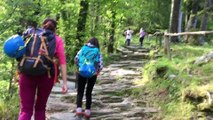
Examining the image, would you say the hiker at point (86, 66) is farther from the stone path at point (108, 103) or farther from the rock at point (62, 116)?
the stone path at point (108, 103)

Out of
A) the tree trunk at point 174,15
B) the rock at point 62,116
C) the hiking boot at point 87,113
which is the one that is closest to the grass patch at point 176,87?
the hiking boot at point 87,113

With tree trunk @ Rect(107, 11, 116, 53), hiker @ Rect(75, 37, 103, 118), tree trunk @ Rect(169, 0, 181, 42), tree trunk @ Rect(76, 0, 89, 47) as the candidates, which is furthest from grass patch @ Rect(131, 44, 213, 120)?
tree trunk @ Rect(107, 11, 116, 53)

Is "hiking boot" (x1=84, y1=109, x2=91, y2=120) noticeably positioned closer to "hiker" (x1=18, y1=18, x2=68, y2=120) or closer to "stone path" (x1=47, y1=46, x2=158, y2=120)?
"stone path" (x1=47, y1=46, x2=158, y2=120)

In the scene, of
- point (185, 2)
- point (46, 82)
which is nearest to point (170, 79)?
point (46, 82)

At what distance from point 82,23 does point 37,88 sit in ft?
26.9

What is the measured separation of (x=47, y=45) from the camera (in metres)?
5.14

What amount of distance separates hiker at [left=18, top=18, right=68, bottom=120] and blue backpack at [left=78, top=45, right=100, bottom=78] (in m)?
1.93

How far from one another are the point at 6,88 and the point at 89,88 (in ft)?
6.88

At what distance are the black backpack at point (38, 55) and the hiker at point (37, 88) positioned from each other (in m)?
0.08

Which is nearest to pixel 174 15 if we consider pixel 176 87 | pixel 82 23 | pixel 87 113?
pixel 82 23

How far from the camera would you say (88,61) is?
7371 mm

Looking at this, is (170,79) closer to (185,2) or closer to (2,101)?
(2,101)

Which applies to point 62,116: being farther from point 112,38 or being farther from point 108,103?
point 112,38

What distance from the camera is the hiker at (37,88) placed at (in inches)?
202
